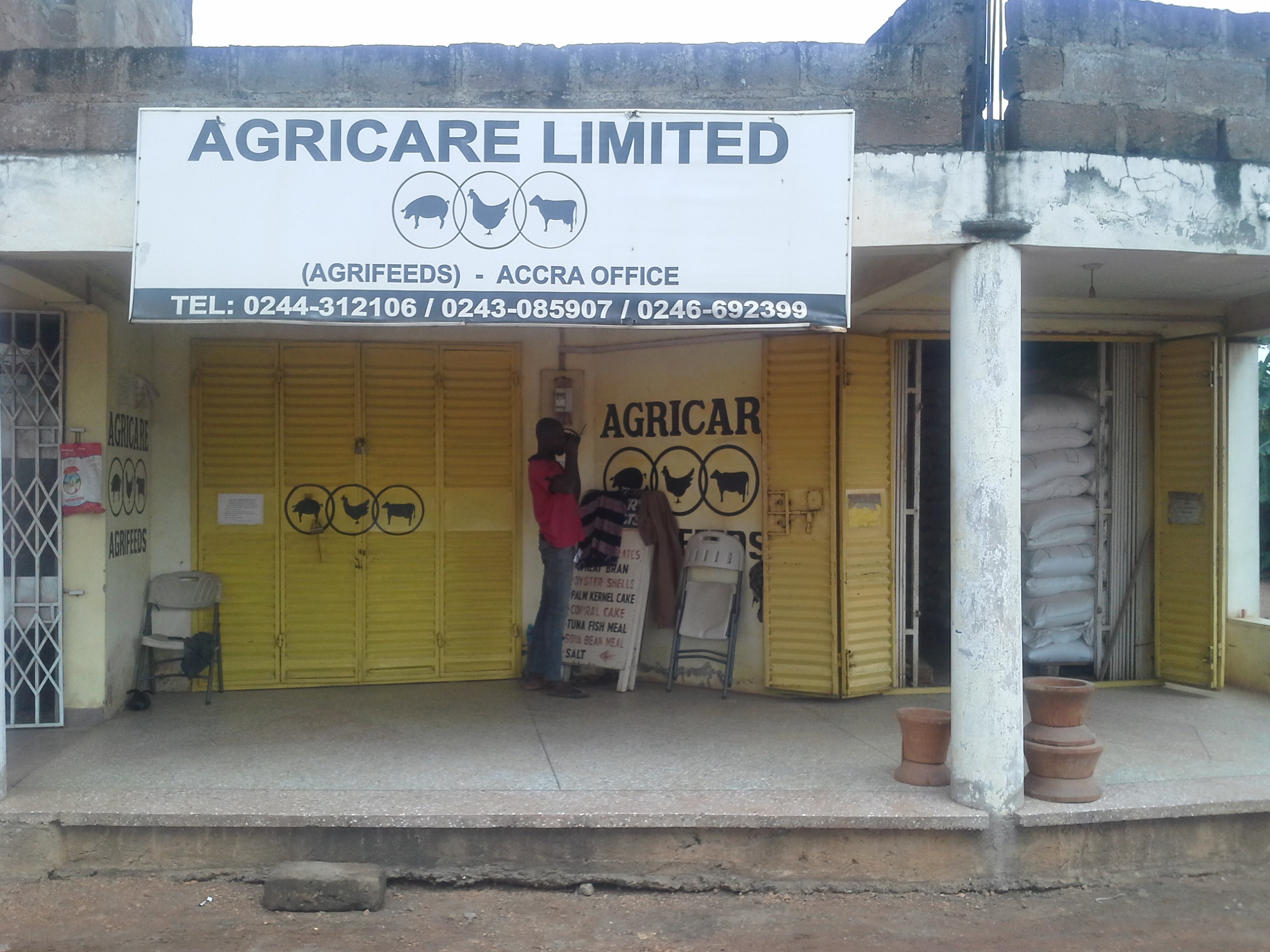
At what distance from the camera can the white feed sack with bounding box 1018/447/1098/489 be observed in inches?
298

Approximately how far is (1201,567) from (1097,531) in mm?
683

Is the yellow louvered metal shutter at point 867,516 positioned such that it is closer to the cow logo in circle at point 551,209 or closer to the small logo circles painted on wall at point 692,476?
the small logo circles painted on wall at point 692,476

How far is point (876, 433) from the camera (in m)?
7.27

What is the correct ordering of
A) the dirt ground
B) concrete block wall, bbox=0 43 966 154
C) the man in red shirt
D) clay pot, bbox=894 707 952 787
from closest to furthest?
the dirt ground, concrete block wall, bbox=0 43 966 154, clay pot, bbox=894 707 952 787, the man in red shirt

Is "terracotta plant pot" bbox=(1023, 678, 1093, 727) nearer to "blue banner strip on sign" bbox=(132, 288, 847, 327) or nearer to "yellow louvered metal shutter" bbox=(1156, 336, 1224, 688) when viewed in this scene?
"blue banner strip on sign" bbox=(132, 288, 847, 327)

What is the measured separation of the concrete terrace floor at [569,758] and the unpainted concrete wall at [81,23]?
4234 millimetres

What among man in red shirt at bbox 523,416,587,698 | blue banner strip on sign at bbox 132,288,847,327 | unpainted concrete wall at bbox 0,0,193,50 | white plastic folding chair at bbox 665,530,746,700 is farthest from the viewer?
white plastic folding chair at bbox 665,530,746,700

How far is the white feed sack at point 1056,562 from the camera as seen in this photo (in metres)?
7.63

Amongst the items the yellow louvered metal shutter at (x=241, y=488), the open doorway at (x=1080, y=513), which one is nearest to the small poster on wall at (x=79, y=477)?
the yellow louvered metal shutter at (x=241, y=488)

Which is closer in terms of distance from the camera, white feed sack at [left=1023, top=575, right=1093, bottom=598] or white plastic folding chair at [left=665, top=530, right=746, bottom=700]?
white plastic folding chair at [left=665, top=530, right=746, bottom=700]

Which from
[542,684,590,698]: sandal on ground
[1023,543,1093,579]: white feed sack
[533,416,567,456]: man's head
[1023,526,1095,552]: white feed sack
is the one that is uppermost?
[533,416,567,456]: man's head

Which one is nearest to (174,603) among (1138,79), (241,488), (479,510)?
(241,488)

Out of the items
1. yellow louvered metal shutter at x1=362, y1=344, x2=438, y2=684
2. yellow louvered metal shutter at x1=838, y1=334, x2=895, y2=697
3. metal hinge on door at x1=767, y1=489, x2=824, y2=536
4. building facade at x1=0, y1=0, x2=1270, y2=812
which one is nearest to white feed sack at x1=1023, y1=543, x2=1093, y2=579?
building facade at x1=0, y1=0, x2=1270, y2=812

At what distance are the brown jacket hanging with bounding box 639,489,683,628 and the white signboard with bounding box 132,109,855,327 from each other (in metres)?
2.83
